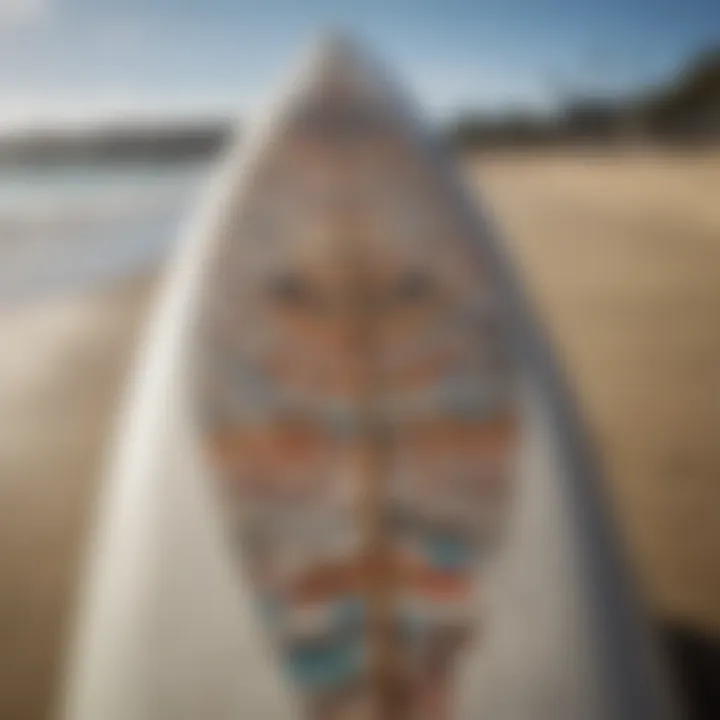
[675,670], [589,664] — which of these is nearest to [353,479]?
[589,664]

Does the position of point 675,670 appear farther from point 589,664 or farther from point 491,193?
point 491,193

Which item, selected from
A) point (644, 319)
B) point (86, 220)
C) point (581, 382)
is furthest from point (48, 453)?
point (86, 220)

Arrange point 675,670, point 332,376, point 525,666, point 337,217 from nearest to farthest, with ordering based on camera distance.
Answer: point 525,666, point 332,376, point 337,217, point 675,670

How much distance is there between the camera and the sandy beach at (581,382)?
1378 millimetres

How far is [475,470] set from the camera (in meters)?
0.80

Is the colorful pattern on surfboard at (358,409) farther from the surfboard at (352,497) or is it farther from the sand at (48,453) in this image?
the sand at (48,453)

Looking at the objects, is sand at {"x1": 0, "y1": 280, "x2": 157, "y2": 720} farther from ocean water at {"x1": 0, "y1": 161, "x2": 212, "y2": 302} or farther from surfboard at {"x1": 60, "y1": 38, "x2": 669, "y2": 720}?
surfboard at {"x1": 60, "y1": 38, "x2": 669, "y2": 720}

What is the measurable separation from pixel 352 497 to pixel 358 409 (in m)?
0.09

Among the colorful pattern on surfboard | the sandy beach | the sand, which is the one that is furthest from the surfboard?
the sand

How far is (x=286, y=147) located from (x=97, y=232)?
2.42 meters

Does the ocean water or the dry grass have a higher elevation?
the ocean water

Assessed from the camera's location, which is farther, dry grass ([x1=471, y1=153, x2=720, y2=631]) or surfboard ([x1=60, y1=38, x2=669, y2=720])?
dry grass ([x1=471, y1=153, x2=720, y2=631])

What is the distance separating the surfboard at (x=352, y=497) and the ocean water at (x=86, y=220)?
1.80 meters

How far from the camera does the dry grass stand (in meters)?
1.47
